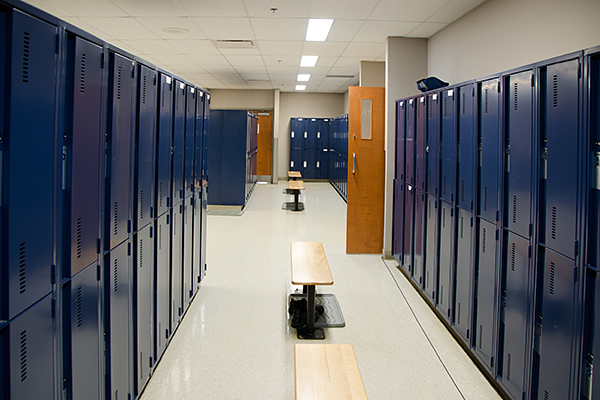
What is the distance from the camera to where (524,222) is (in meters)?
2.34

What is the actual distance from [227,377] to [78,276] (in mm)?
1489

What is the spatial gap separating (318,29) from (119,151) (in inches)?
162

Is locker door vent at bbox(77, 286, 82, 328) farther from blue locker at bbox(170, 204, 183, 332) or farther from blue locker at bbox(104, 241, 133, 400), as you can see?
blue locker at bbox(170, 204, 183, 332)

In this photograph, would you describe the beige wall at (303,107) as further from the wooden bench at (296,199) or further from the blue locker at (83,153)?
the blue locker at (83,153)

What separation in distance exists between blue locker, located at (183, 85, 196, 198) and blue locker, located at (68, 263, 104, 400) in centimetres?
180

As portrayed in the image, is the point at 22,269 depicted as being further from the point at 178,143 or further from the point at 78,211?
the point at 178,143

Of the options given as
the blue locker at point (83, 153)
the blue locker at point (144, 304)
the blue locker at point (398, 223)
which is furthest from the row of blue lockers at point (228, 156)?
the blue locker at point (83, 153)

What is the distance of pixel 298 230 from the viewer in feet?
24.1

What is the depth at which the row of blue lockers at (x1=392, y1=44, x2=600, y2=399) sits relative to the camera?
73.2 inches

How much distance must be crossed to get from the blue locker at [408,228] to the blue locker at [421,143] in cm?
26

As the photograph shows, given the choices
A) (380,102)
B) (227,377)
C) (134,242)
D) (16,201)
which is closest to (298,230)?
(380,102)

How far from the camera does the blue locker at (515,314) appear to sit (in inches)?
91.1

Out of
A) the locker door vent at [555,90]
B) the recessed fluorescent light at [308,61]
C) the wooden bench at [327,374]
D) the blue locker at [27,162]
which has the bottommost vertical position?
the wooden bench at [327,374]

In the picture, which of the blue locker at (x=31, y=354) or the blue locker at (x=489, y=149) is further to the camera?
the blue locker at (x=489, y=149)
